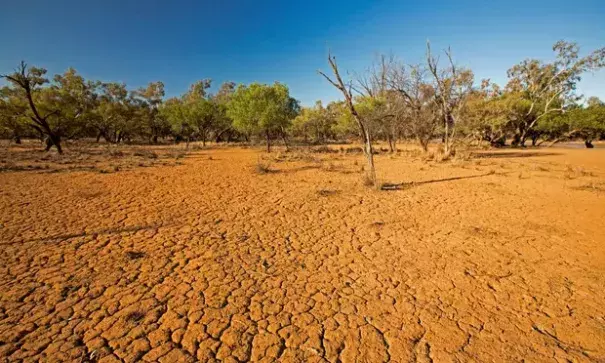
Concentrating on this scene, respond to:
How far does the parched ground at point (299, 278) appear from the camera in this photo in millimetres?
3102


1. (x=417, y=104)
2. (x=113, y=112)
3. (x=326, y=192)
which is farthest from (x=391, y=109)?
(x=113, y=112)

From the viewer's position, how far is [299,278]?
4480mm

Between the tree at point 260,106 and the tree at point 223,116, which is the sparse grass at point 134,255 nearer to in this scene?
the tree at point 260,106

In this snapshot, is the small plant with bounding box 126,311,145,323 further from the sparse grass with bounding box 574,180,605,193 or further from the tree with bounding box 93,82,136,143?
the tree with bounding box 93,82,136,143

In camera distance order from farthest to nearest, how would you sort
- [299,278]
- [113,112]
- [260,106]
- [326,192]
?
[113,112] → [260,106] → [326,192] → [299,278]

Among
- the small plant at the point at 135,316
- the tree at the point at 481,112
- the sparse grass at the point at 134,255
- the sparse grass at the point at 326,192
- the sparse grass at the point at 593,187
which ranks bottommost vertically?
the small plant at the point at 135,316

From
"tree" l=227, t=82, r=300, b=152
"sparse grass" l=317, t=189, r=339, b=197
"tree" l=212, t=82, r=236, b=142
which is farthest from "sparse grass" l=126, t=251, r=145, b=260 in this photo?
"tree" l=212, t=82, r=236, b=142

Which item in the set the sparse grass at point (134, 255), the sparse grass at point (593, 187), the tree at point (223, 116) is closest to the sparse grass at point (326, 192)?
the sparse grass at point (134, 255)

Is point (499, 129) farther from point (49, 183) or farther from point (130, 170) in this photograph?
point (49, 183)

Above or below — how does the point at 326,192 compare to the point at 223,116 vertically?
below

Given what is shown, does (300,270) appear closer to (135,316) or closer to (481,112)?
(135,316)

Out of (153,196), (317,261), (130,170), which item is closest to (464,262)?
(317,261)

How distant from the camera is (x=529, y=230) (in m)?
6.40

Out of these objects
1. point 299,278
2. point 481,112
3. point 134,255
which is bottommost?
point 299,278
